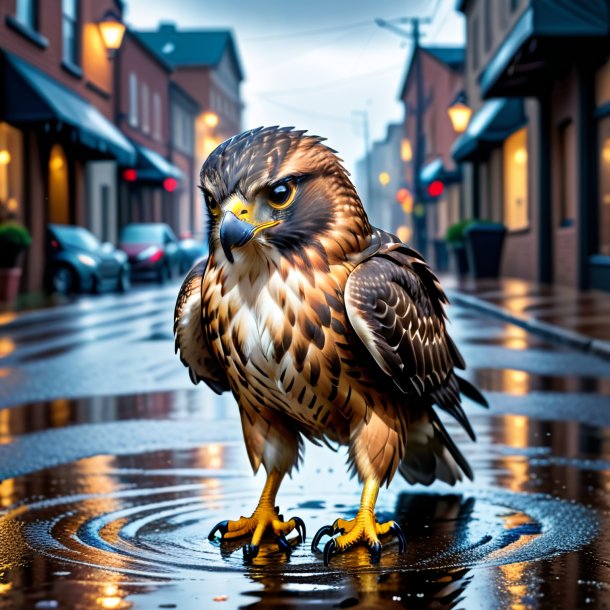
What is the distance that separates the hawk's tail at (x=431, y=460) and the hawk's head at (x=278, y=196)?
0.93 m

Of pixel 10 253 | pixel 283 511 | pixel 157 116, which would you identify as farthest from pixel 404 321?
pixel 157 116

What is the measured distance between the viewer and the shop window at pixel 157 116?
46.3 meters

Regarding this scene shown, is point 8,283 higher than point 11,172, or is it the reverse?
point 11,172

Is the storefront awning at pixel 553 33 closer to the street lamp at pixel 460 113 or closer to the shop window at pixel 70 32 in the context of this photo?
the shop window at pixel 70 32

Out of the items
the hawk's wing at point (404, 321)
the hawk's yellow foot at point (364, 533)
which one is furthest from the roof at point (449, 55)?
the hawk's yellow foot at point (364, 533)

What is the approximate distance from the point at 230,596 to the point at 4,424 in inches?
172

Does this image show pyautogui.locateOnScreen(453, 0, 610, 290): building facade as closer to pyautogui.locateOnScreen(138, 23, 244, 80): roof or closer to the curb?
the curb

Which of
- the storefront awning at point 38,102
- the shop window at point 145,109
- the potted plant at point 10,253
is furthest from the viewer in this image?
the shop window at point 145,109

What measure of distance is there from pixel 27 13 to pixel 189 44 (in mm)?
44919

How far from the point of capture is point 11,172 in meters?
23.6

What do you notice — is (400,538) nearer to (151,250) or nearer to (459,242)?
(151,250)

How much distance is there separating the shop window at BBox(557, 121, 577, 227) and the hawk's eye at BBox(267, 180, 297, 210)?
20.3m

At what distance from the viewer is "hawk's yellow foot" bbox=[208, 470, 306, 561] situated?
386cm

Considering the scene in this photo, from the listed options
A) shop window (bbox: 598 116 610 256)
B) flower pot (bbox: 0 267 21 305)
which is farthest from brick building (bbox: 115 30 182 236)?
shop window (bbox: 598 116 610 256)
